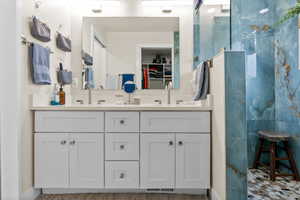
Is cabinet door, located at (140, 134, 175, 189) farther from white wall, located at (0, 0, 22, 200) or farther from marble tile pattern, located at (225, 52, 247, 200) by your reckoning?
white wall, located at (0, 0, 22, 200)

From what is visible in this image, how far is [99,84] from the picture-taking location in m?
2.76

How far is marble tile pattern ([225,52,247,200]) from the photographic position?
162 cm

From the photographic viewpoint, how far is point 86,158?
6.63 ft

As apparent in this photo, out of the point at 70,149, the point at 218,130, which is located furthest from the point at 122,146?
the point at 218,130

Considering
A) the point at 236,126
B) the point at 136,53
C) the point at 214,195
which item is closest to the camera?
the point at 236,126

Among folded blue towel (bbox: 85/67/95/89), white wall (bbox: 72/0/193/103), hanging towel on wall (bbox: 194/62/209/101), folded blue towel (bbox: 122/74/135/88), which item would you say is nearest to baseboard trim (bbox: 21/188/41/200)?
white wall (bbox: 72/0/193/103)

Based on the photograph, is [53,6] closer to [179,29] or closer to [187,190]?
[179,29]

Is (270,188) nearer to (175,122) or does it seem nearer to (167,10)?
(175,122)

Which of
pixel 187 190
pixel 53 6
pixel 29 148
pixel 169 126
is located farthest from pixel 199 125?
pixel 53 6

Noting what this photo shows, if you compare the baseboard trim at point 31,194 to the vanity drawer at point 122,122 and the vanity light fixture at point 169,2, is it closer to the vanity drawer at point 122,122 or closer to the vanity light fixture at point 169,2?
the vanity drawer at point 122,122

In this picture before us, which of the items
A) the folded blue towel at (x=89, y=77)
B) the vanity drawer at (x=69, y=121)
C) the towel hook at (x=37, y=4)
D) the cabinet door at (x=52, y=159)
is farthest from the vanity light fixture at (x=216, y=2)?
the cabinet door at (x=52, y=159)

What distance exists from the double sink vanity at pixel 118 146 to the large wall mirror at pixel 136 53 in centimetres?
79

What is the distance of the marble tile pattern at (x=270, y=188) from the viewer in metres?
2.10

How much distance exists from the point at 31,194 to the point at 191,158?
140 centimetres
